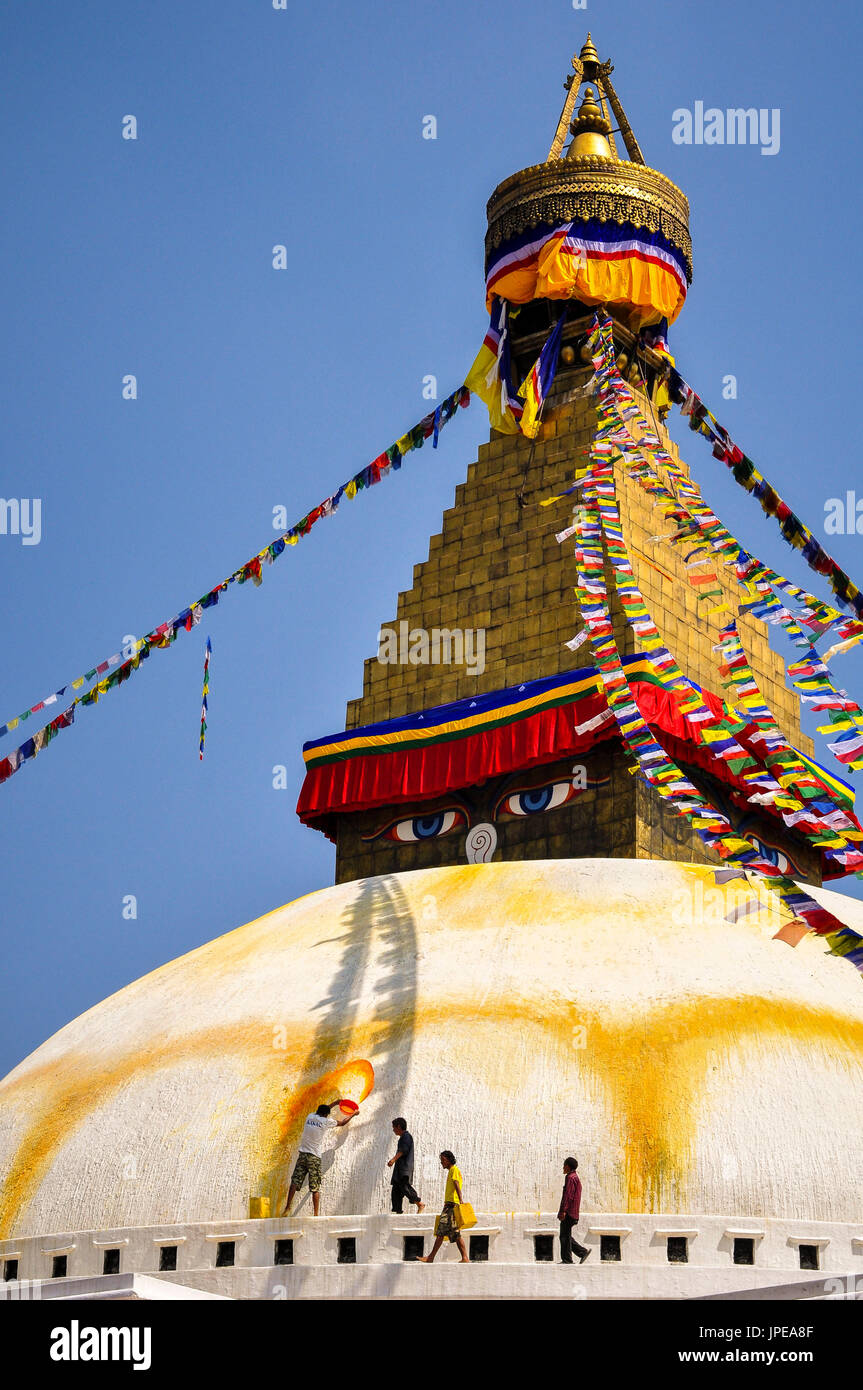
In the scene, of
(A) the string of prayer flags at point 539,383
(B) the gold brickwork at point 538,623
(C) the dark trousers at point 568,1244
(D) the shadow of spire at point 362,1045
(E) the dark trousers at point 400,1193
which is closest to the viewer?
(C) the dark trousers at point 568,1244

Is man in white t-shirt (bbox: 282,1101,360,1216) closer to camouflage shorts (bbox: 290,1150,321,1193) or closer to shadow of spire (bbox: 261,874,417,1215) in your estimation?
camouflage shorts (bbox: 290,1150,321,1193)

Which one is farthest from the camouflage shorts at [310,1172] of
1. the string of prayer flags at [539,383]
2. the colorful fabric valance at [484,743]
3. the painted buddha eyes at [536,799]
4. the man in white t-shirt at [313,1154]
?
the string of prayer flags at [539,383]

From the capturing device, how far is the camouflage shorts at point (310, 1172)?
39.1ft

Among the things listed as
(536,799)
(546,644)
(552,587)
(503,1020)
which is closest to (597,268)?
(552,587)

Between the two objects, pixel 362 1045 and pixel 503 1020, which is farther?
pixel 362 1045

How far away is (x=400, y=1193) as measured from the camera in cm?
1163

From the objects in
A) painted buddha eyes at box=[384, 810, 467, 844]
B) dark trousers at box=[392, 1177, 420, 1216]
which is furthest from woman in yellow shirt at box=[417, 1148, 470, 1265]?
painted buddha eyes at box=[384, 810, 467, 844]

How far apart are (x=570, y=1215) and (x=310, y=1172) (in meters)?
1.86

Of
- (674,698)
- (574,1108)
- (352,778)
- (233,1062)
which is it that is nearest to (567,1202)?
(574,1108)

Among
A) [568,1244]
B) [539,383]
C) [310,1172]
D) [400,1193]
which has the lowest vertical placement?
[568,1244]

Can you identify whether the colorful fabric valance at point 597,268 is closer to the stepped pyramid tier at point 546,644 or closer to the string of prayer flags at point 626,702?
the stepped pyramid tier at point 546,644

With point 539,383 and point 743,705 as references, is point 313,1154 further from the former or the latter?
point 539,383

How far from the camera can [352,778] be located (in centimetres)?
1839
